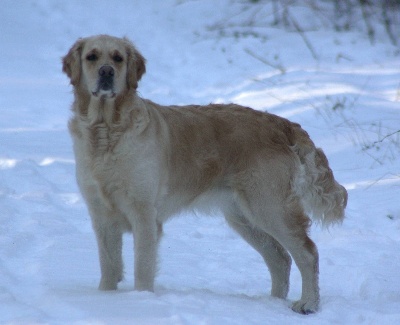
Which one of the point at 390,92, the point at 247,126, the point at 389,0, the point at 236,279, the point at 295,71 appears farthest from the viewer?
the point at 389,0

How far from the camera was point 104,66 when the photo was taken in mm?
4621

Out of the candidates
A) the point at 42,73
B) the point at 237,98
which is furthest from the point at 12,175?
the point at 42,73

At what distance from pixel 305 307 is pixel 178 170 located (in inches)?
42.0

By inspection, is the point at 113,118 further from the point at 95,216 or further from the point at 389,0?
the point at 389,0

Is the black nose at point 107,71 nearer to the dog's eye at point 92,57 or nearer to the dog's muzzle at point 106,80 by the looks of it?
the dog's muzzle at point 106,80

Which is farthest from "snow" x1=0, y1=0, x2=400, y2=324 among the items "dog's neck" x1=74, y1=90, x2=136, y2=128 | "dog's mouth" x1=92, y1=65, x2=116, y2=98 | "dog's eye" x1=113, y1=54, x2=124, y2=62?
"dog's eye" x1=113, y1=54, x2=124, y2=62

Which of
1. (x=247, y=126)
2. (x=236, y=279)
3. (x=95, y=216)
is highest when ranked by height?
(x=247, y=126)

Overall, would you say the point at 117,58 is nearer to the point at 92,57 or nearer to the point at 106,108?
the point at 92,57

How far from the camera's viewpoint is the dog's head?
463 cm

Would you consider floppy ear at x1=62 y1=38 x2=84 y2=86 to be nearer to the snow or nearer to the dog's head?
the dog's head

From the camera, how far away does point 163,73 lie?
40.8 ft

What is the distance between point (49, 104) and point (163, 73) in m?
2.31

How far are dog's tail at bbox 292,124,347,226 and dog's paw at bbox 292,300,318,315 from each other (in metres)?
0.64

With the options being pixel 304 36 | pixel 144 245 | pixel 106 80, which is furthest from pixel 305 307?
pixel 304 36
